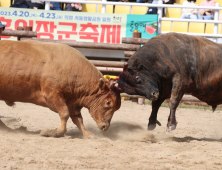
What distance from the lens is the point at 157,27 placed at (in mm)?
9367

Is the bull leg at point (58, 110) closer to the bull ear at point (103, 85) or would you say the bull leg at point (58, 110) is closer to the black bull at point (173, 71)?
the bull ear at point (103, 85)

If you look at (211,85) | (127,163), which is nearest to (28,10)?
(211,85)

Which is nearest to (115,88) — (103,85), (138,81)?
(103,85)

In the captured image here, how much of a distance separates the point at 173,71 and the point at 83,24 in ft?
16.8

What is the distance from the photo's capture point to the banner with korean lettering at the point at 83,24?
9.45m

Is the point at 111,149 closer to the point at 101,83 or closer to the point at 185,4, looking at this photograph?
the point at 101,83

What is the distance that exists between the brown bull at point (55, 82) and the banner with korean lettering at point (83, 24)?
4.24 meters

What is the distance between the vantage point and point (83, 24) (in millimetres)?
9586

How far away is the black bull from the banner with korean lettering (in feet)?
13.9

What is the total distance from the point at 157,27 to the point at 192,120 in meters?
3.01

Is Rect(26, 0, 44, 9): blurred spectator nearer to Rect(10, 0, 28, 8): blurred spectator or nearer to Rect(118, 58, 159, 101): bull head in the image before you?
Rect(10, 0, 28, 8): blurred spectator

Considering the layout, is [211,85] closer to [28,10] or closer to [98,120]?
[98,120]

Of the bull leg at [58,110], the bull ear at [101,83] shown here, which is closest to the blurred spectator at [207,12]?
the bull ear at [101,83]

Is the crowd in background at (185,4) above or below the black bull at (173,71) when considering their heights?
above
